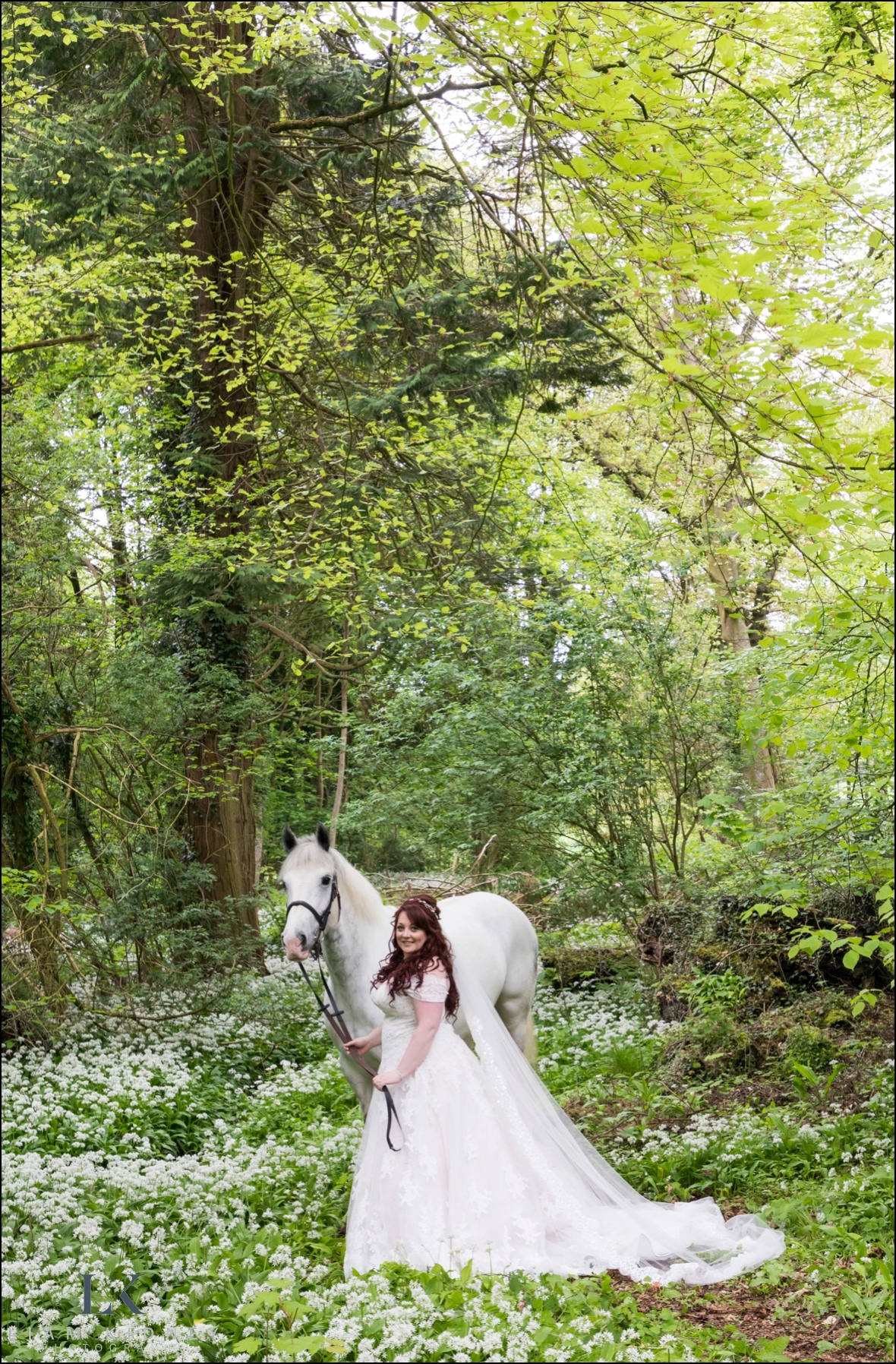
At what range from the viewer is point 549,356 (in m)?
10.5

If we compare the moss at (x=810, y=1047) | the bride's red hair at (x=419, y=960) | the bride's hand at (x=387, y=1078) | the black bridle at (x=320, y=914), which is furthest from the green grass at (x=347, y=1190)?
the black bridle at (x=320, y=914)

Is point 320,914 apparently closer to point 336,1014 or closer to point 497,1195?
point 336,1014

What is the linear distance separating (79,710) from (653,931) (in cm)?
578

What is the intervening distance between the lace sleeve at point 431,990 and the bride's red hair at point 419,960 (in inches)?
1.1

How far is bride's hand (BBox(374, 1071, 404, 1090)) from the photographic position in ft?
18.2

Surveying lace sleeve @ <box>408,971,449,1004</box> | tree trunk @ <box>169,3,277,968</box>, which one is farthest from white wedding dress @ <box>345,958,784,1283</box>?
tree trunk @ <box>169,3,277,968</box>

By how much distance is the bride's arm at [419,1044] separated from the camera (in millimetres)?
5598

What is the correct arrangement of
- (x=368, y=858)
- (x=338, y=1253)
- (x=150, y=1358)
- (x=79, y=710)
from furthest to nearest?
(x=368, y=858) < (x=79, y=710) < (x=338, y=1253) < (x=150, y=1358)

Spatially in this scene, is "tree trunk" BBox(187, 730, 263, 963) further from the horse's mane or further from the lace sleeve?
the lace sleeve

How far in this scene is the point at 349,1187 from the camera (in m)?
6.79

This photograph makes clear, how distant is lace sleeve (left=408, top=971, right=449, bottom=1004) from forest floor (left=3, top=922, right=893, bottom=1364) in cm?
120

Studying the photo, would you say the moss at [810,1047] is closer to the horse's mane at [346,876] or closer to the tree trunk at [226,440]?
the horse's mane at [346,876]

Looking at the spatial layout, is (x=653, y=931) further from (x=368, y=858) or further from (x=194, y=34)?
(x=194, y=34)

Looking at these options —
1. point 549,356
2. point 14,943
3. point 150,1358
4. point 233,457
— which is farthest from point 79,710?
point 150,1358
